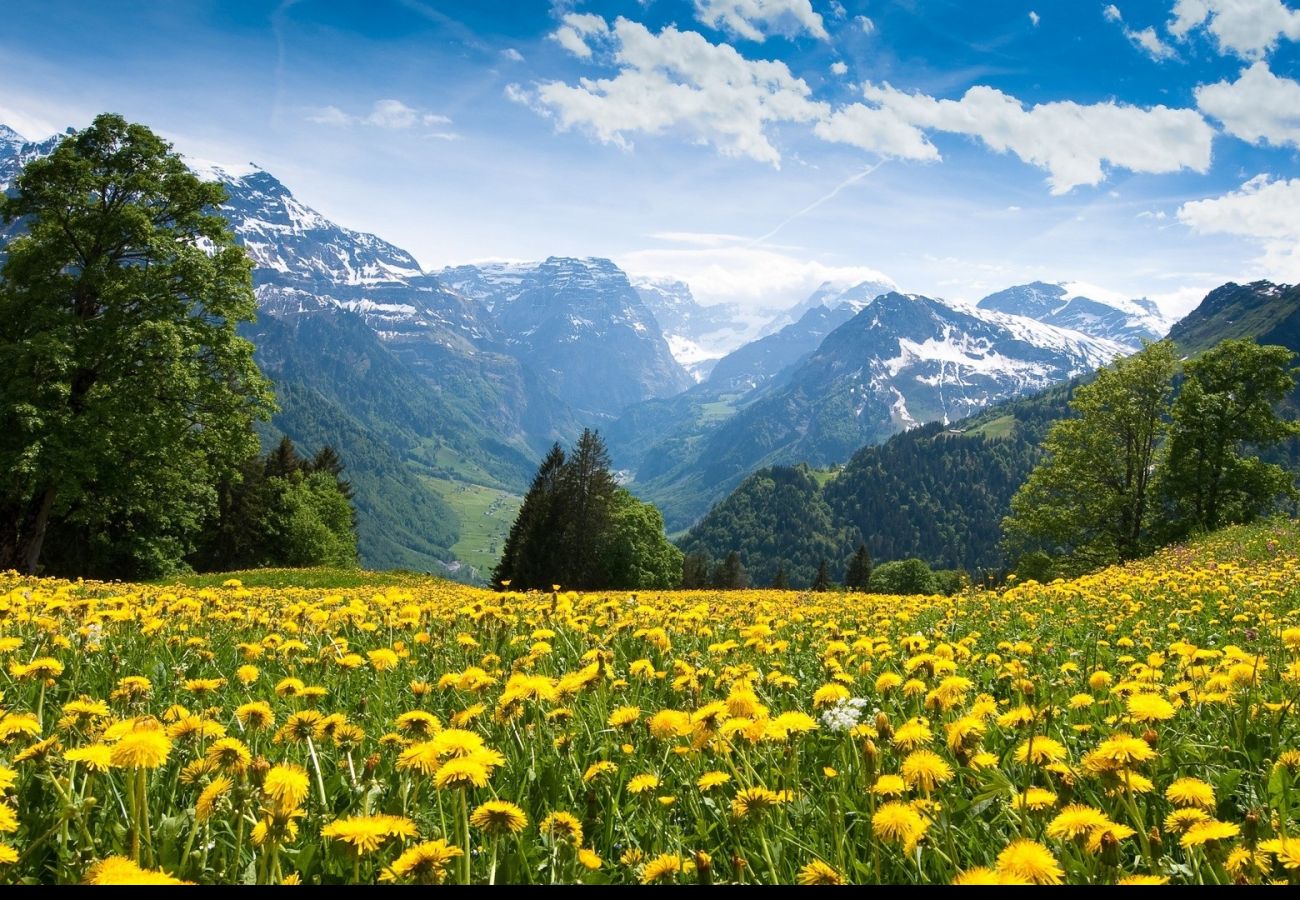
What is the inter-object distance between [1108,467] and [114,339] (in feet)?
144

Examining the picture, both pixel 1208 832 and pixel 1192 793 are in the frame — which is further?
pixel 1192 793

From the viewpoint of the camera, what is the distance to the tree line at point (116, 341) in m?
23.4

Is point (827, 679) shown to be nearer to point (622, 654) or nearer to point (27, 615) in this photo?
point (622, 654)

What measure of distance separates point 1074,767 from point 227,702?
458cm

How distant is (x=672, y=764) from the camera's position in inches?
136

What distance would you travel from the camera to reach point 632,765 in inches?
137

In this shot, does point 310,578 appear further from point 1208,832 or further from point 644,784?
point 1208,832

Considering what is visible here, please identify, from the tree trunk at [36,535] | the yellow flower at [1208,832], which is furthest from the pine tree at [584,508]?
the yellow flower at [1208,832]

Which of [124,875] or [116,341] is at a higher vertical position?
[116,341]

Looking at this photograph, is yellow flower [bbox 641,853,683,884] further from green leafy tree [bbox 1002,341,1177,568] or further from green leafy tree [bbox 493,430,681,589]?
green leafy tree [bbox 493,430,681,589]

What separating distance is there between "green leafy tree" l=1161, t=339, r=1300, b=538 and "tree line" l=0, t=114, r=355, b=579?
1623 inches

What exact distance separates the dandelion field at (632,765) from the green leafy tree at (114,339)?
21.8 m

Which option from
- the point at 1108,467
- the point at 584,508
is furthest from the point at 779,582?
the point at 1108,467

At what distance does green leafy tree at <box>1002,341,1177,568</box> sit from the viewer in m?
34.8
